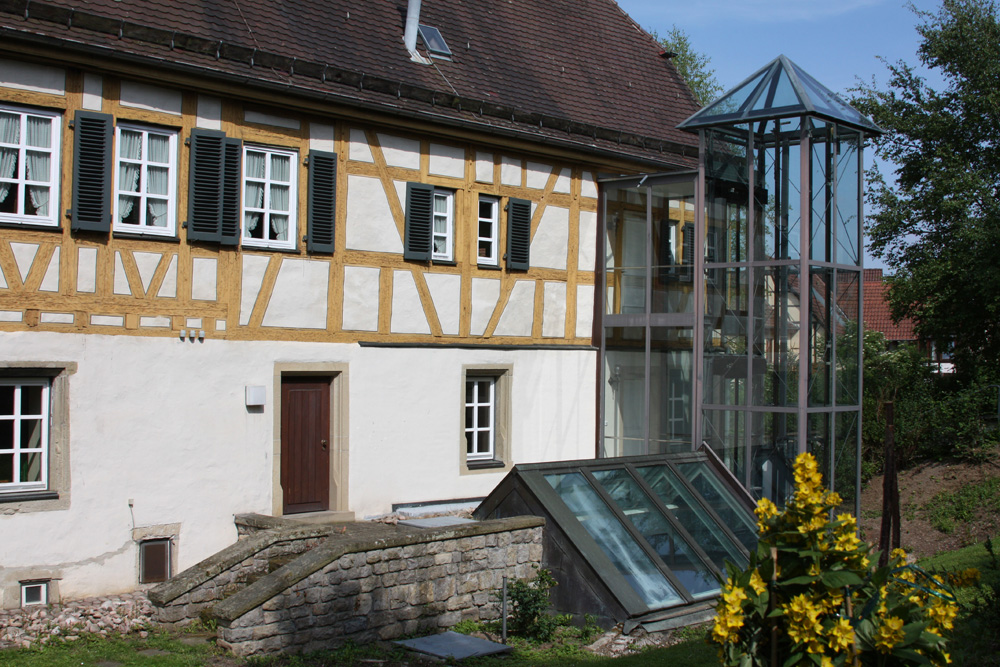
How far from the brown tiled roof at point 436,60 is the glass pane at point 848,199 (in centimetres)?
292

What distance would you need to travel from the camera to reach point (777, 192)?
13.9m

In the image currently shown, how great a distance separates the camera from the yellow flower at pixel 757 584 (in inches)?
190

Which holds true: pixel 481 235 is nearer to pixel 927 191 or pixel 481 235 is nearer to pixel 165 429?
pixel 165 429

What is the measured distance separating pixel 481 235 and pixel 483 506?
185 inches

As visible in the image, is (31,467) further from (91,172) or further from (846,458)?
(846,458)

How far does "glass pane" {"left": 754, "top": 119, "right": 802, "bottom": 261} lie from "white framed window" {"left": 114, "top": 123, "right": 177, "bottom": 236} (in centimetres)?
744

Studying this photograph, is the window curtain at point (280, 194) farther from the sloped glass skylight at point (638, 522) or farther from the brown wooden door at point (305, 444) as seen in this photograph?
the sloped glass skylight at point (638, 522)

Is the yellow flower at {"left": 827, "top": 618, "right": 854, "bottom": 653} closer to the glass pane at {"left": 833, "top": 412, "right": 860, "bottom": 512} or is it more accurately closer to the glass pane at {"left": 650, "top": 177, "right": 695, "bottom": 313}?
the glass pane at {"left": 833, "top": 412, "right": 860, "bottom": 512}

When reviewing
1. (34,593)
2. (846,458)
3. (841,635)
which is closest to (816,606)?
(841,635)

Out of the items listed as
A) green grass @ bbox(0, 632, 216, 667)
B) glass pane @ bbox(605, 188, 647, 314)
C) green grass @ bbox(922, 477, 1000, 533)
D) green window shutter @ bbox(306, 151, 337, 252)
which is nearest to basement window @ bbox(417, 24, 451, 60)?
green window shutter @ bbox(306, 151, 337, 252)

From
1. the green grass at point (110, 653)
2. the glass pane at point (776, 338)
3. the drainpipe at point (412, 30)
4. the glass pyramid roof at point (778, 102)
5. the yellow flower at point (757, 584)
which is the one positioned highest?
the drainpipe at point (412, 30)

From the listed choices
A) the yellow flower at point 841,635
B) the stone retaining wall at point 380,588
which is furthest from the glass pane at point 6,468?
the yellow flower at point 841,635

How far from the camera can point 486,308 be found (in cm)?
1411

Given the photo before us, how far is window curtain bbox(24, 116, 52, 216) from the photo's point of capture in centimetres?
1020
